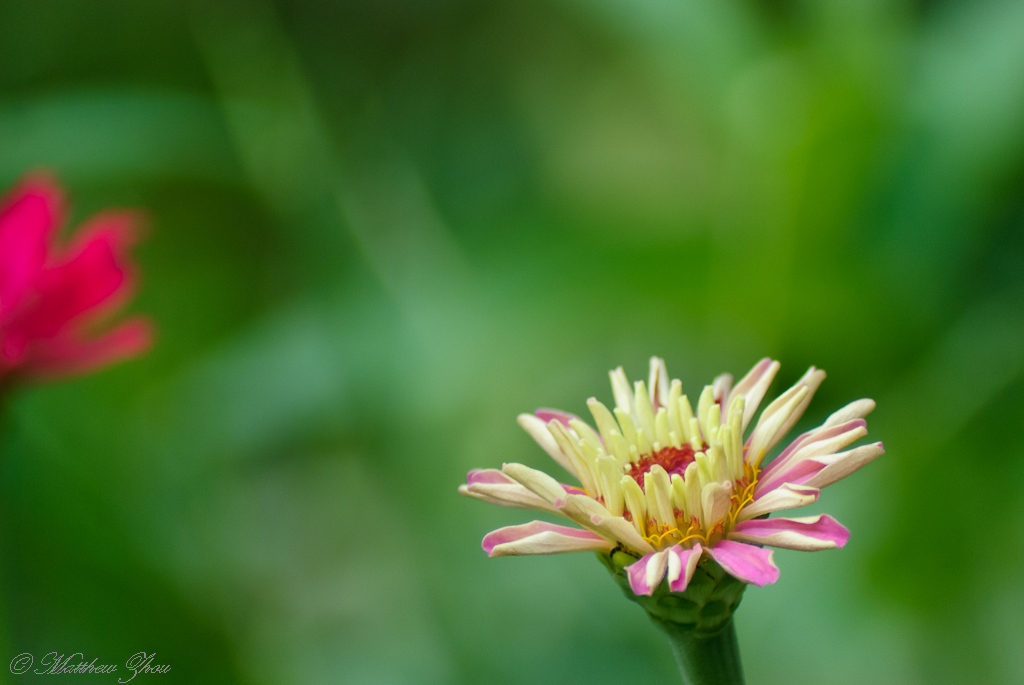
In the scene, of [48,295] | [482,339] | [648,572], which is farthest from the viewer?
[482,339]

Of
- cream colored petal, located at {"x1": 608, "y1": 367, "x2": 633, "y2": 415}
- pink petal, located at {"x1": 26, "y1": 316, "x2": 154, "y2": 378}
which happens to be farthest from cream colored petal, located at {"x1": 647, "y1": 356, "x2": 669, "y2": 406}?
pink petal, located at {"x1": 26, "y1": 316, "x2": 154, "y2": 378}

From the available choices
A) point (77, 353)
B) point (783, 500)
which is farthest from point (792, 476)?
point (77, 353)

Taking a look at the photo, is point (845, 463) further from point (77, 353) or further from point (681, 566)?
point (77, 353)

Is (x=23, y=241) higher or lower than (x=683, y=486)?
higher

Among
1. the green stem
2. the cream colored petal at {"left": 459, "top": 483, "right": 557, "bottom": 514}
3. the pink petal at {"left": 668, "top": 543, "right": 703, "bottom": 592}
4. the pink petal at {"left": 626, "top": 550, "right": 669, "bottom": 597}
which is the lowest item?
the green stem

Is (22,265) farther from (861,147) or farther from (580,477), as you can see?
(861,147)

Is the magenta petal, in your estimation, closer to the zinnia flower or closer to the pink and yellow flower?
the pink and yellow flower

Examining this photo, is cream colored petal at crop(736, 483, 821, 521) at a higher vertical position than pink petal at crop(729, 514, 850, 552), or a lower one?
higher

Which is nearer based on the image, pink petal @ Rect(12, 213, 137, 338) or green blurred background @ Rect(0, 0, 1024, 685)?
pink petal @ Rect(12, 213, 137, 338)

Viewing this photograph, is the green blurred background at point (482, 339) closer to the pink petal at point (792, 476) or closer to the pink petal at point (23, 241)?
the pink petal at point (23, 241)
